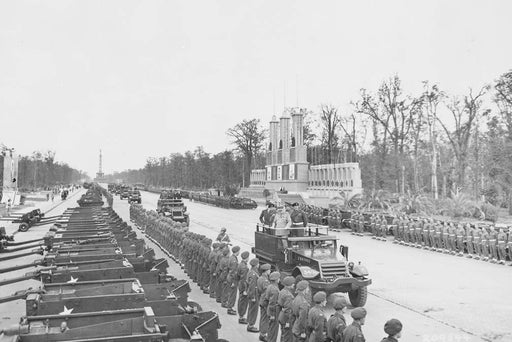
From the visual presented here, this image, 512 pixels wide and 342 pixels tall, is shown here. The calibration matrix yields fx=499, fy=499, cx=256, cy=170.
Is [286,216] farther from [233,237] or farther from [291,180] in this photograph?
[291,180]

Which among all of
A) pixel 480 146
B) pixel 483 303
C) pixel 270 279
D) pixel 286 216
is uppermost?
pixel 480 146

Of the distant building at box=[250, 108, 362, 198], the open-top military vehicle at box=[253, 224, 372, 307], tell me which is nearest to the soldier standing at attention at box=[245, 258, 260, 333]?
the open-top military vehicle at box=[253, 224, 372, 307]

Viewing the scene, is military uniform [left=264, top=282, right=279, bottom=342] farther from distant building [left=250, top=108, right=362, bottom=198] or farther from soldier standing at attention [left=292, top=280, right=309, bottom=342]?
distant building [left=250, top=108, right=362, bottom=198]

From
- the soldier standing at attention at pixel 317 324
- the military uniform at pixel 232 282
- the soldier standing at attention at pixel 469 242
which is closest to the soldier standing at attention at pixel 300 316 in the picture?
the soldier standing at attention at pixel 317 324

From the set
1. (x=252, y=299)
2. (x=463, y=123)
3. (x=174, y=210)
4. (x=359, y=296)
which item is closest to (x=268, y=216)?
(x=359, y=296)

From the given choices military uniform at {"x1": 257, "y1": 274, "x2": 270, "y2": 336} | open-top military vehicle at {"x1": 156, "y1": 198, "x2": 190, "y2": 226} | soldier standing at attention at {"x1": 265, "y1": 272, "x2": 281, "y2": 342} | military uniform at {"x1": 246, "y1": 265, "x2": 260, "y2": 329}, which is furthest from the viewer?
open-top military vehicle at {"x1": 156, "y1": 198, "x2": 190, "y2": 226}

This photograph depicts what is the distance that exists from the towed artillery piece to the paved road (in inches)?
118

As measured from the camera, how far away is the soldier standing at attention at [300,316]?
752 centimetres

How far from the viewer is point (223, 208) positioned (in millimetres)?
50125

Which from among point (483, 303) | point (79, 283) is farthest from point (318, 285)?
point (79, 283)

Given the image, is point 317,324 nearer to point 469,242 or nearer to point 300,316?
point 300,316

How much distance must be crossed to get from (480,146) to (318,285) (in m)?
49.6

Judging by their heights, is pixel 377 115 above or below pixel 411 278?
above

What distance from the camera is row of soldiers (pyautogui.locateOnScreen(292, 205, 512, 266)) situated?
683 inches
